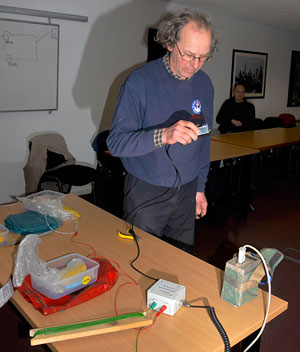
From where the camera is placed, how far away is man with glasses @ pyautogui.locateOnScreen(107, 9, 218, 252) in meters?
1.46

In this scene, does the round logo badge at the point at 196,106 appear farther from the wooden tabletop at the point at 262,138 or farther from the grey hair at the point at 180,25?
the wooden tabletop at the point at 262,138

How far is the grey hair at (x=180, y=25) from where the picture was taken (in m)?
1.47

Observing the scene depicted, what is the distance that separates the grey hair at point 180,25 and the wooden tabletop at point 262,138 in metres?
2.38

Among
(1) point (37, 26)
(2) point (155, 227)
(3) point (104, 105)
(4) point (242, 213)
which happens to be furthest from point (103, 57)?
(2) point (155, 227)

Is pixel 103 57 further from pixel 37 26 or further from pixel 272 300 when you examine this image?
pixel 272 300

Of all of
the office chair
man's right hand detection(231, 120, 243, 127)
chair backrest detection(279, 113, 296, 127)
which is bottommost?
the office chair

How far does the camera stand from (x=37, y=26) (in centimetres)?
356

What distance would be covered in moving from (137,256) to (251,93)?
553 centimetres

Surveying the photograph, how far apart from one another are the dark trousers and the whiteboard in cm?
235

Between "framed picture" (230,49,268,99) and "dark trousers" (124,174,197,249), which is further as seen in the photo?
"framed picture" (230,49,268,99)

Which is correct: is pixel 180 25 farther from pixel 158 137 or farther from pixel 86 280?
pixel 86 280

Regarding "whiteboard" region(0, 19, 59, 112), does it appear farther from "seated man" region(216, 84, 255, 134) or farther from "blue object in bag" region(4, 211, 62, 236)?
"seated man" region(216, 84, 255, 134)

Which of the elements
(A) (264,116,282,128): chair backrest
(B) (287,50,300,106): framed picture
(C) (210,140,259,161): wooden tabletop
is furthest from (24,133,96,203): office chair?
(B) (287,50,300,106): framed picture

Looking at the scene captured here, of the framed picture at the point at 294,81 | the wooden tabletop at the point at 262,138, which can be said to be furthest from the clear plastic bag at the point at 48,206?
the framed picture at the point at 294,81
